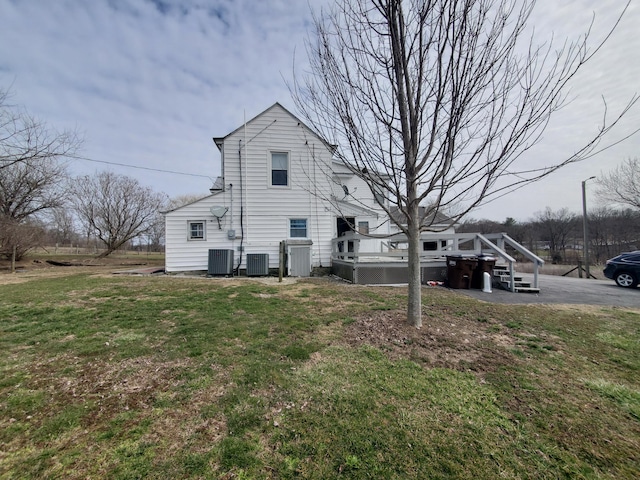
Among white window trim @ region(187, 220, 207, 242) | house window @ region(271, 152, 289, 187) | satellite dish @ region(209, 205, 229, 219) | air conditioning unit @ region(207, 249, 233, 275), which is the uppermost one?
house window @ region(271, 152, 289, 187)

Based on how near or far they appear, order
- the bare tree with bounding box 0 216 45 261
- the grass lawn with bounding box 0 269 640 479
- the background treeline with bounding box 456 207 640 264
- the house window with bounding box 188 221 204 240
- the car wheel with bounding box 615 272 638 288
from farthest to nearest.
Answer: the background treeline with bounding box 456 207 640 264 < the bare tree with bounding box 0 216 45 261 < the house window with bounding box 188 221 204 240 < the car wheel with bounding box 615 272 638 288 < the grass lawn with bounding box 0 269 640 479

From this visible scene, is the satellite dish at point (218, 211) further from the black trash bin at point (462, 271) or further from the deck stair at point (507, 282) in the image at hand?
the deck stair at point (507, 282)

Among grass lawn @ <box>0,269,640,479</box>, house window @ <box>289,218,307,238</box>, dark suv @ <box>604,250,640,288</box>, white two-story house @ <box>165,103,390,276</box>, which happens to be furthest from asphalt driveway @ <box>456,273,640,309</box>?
house window @ <box>289,218,307,238</box>

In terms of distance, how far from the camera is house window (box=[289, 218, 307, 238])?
12188 millimetres

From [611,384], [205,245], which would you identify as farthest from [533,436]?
[205,245]

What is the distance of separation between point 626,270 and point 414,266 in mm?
11517

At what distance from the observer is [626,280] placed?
9.70 metres

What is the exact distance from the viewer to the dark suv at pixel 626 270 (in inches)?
371

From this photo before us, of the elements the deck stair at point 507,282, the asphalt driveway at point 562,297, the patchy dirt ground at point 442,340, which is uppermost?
the deck stair at point 507,282

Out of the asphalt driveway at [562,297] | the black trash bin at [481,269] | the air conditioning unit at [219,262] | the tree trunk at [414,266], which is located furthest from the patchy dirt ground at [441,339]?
the air conditioning unit at [219,262]

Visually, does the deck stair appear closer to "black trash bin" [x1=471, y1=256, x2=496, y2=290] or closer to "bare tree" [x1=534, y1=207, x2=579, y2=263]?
"black trash bin" [x1=471, y1=256, x2=496, y2=290]

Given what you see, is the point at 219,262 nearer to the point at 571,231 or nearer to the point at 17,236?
the point at 17,236

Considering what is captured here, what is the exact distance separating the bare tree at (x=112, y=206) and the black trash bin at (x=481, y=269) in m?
26.0

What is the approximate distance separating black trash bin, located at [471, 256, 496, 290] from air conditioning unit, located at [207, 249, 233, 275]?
943cm
